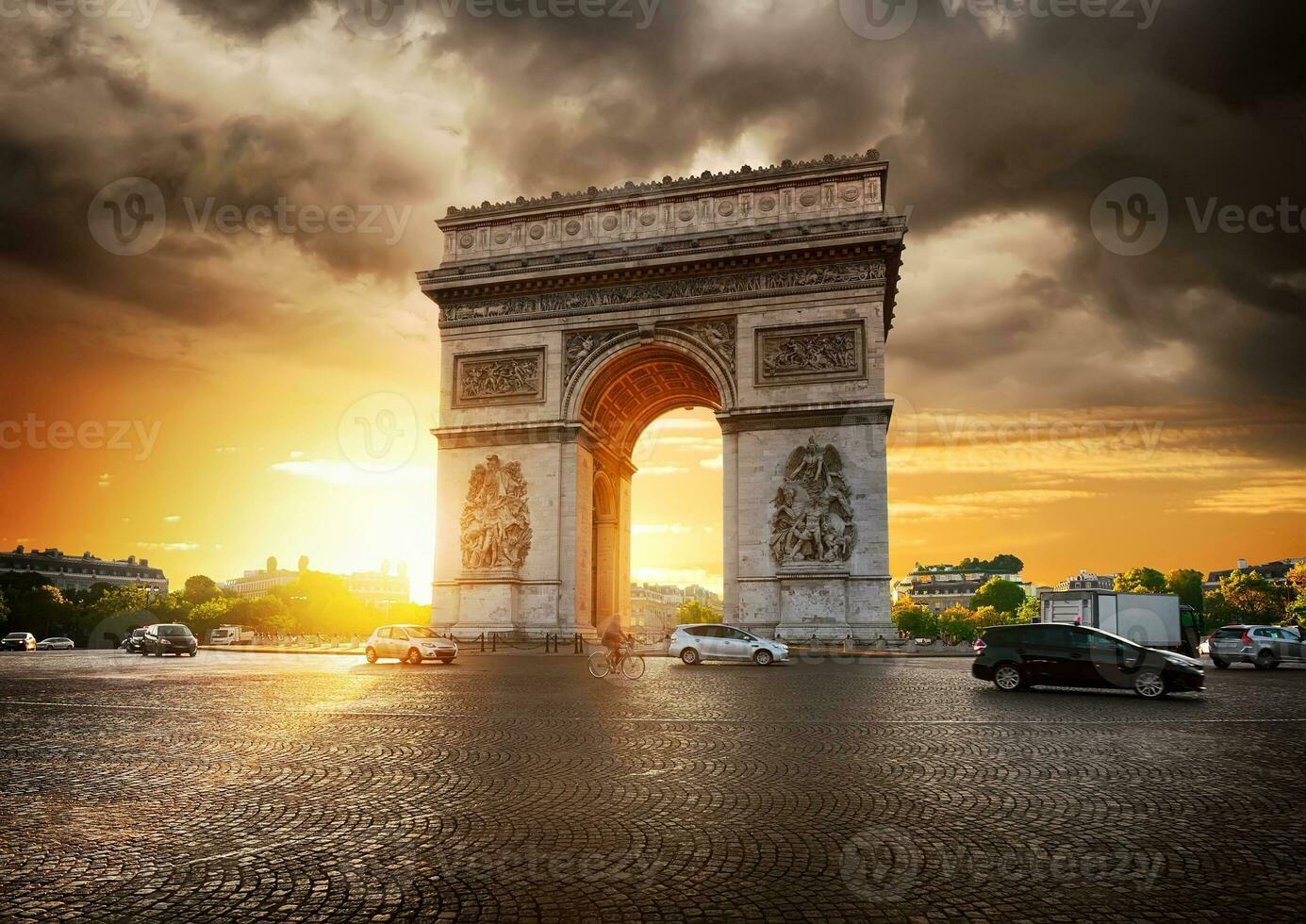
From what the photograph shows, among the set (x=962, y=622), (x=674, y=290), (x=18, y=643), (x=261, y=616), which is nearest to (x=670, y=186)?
(x=674, y=290)

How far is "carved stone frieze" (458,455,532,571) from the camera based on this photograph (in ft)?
110

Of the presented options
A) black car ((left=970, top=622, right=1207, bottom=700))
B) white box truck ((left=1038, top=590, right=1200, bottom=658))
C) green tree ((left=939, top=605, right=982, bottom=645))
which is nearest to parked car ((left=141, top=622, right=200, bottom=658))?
black car ((left=970, top=622, right=1207, bottom=700))

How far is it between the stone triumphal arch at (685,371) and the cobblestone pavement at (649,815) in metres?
18.1

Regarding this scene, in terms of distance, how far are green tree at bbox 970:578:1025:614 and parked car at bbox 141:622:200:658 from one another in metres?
110

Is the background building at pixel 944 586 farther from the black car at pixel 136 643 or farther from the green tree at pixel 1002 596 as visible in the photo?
the black car at pixel 136 643

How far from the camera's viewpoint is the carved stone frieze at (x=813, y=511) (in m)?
30.3

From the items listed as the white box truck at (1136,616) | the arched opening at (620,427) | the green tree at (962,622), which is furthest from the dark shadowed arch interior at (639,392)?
the green tree at (962,622)

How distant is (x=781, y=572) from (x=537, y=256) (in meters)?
14.8

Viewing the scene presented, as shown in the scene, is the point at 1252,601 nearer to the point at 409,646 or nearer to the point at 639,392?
the point at 639,392

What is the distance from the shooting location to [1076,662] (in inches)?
660

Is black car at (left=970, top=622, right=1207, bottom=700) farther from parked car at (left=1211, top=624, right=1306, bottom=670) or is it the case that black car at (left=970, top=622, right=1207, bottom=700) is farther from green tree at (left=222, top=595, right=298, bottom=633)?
green tree at (left=222, top=595, right=298, bottom=633)

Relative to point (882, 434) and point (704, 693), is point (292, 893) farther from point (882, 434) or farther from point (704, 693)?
point (882, 434)

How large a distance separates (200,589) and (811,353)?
366 feet

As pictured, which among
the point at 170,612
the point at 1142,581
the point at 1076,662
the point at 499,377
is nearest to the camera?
the point at 1076,662
